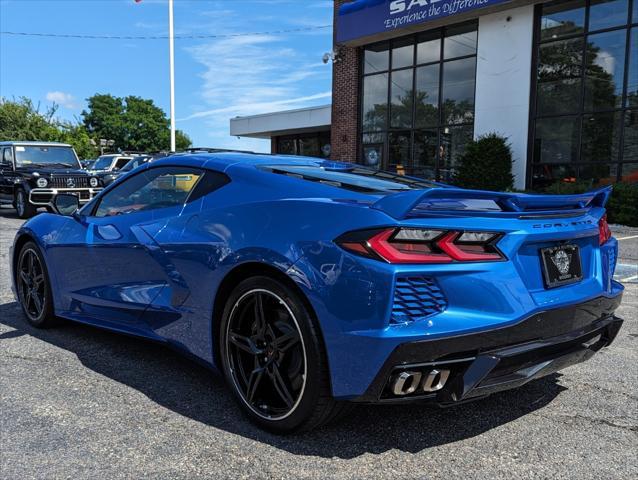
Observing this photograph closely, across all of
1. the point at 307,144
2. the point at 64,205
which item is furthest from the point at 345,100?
the point at 64,205

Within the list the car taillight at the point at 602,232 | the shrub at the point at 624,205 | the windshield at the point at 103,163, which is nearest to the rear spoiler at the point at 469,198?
the car taillight at the point at 602,232

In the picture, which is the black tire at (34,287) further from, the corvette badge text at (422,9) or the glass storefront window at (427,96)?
the glass storefront window at (427,96)

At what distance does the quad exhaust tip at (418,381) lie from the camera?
2295 millimetres

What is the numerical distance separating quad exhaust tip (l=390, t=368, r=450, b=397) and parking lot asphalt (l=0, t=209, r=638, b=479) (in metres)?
0.37

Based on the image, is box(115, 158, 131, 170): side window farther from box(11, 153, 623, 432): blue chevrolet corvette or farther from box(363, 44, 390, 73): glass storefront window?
box(11, 153, 623, 432): blue chevrolet corvette

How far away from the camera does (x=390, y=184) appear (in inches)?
133

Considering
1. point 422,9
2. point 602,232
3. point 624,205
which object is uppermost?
point 422,9

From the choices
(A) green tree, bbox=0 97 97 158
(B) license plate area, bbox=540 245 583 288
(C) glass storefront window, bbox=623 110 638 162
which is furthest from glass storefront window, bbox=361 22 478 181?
(A) green tree, bbox=0 97 97 158

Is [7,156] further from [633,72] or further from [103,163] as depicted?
[633,72]

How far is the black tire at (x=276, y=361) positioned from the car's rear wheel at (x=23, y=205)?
13.9m

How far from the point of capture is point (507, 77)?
54.5ft

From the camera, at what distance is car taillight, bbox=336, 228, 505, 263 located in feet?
7.56

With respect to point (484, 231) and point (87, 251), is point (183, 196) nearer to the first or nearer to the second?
point (87, 251)

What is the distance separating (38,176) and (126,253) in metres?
12.9
